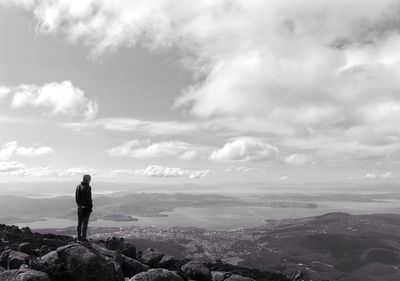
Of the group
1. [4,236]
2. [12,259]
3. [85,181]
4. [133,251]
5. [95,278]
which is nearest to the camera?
[95,278]

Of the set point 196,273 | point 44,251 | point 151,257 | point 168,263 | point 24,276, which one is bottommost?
point 168,263

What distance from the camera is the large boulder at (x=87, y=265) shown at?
25672 mm

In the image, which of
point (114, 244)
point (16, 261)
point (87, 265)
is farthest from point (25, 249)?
point (87, 265)

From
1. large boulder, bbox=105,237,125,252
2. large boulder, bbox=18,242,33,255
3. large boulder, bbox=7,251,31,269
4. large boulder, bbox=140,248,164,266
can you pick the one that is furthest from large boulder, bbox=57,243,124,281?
large boulder, bbox=105,237,125,252

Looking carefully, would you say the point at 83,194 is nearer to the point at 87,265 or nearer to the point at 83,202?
the point at 83,202

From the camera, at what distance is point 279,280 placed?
6384 cm

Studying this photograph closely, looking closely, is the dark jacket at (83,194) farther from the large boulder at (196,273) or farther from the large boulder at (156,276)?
the large boulder at (196,273)

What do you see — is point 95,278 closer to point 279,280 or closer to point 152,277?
point 152,277

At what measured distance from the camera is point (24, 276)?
2355 centimetres

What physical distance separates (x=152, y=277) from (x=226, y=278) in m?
12.1

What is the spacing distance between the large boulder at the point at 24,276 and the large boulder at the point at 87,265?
7.21ft

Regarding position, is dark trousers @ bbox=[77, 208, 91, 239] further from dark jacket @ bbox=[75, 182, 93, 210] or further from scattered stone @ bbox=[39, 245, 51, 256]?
scattered stone @ bbox=[39, 245, 51, 256]

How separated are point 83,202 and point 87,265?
8.14 metres

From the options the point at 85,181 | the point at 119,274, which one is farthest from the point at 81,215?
the point at 119,274
